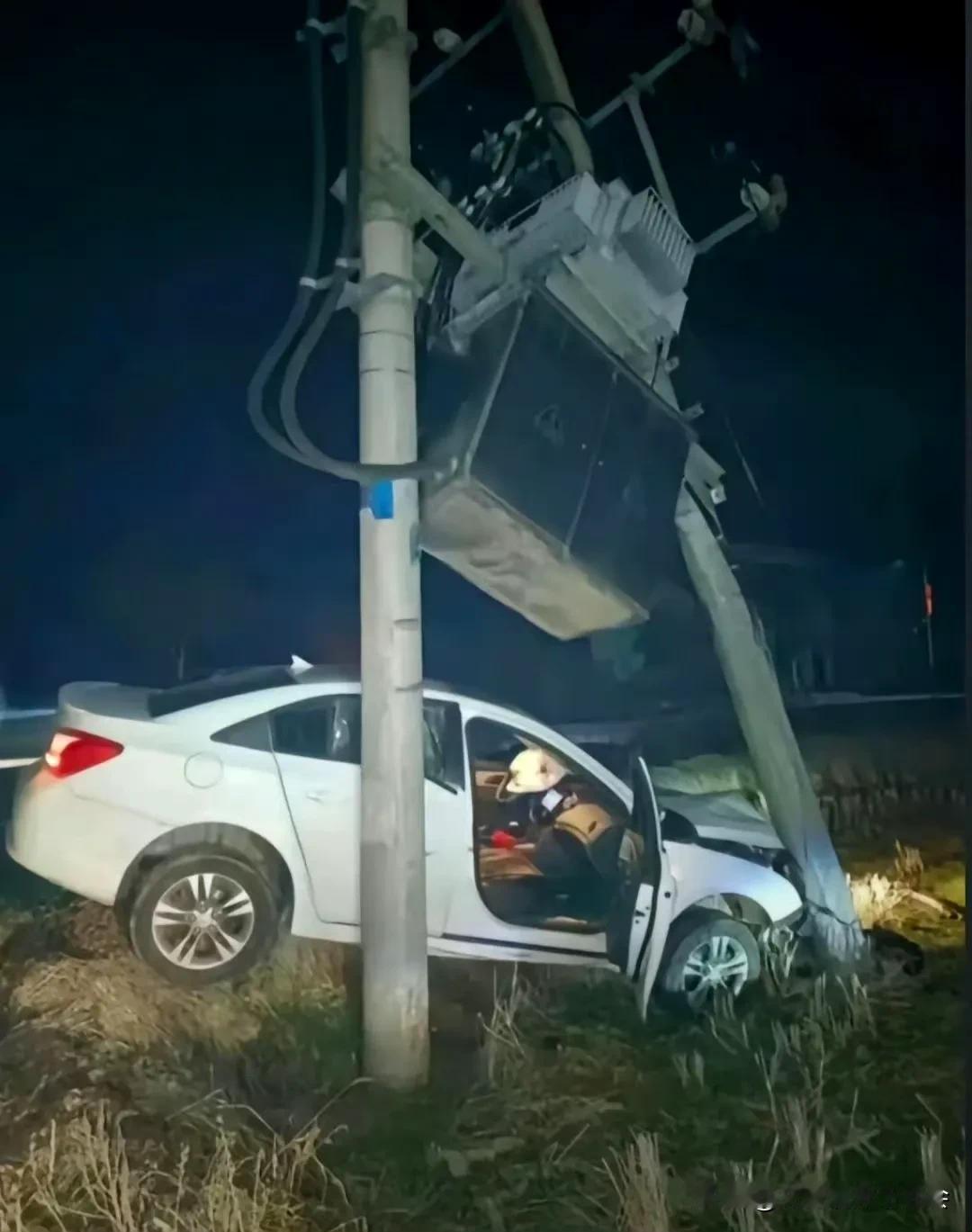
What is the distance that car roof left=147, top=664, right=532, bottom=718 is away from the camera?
163 cm

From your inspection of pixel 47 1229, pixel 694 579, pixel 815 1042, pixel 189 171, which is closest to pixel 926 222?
pixel 694 579

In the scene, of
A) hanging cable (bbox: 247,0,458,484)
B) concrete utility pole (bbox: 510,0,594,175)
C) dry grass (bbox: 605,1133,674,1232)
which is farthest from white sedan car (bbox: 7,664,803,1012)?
concrete utility pole (bbox: 510,0,594,175)

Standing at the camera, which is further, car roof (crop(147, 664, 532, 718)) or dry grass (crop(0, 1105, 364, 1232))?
car roof (crop(147, 664, 532, 718))

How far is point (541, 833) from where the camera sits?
173 cm

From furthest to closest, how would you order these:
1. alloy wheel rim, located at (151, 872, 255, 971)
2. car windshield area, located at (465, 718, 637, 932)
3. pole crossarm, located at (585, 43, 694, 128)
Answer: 1. pole crossarm, located at (585, 43, 694, 128)
2. car windshield area, located at (465, 718, 637, 932)
3. alloy wheel rim, located at (151, 872, 255, 971)

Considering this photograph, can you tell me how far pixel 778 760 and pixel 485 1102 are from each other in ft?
2.27

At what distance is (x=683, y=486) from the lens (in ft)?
6.04

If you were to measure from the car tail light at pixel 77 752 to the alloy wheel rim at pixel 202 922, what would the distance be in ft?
Answer: 0.68

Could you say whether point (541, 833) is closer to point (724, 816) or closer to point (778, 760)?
point (724, 816)

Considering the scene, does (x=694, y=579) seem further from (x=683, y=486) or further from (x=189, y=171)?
(x=189, y=171)

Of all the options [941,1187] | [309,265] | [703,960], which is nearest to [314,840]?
[703,960]

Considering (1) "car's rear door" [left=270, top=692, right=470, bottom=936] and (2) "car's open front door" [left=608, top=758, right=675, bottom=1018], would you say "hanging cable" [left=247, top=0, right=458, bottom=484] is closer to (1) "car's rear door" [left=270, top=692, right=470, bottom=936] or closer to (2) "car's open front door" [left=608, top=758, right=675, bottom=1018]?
(1) "car's rear door" [left=270, top=692, right=470, bottom=936]

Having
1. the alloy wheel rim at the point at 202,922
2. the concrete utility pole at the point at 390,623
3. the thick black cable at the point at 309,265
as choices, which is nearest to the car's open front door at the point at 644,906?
the concrete utility pole at the point at 390,623

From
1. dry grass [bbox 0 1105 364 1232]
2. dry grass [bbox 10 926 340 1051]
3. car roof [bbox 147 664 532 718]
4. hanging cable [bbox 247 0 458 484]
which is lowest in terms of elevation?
dry grass [bbox 0 1105 364 1232]
